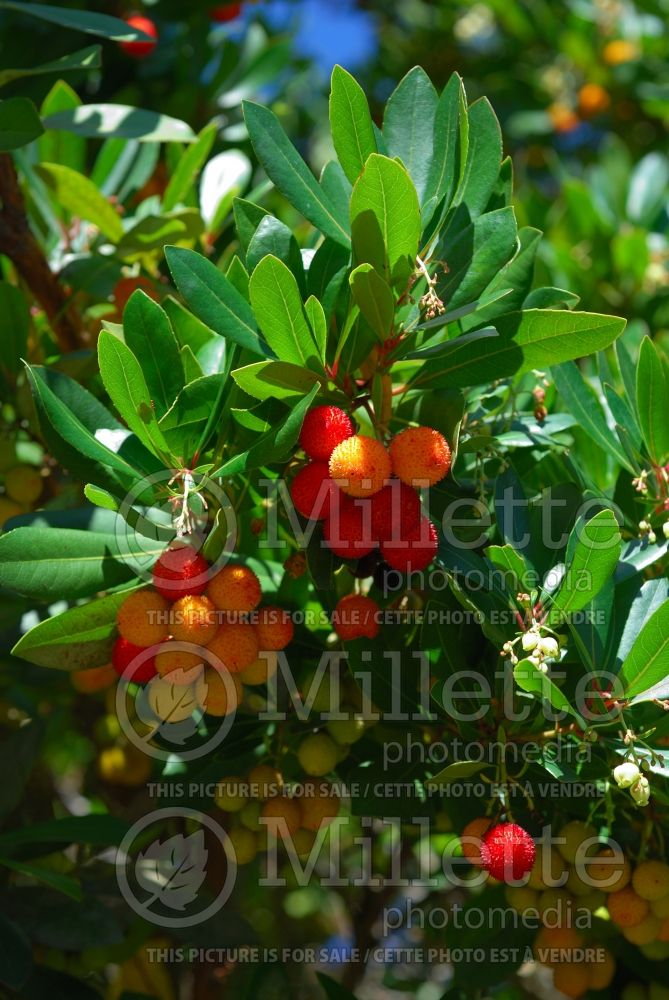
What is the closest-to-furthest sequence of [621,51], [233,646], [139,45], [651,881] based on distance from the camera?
[233,646], [651,881], [139,45], [621,51]

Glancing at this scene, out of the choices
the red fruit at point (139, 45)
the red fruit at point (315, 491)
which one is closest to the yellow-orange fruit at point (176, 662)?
the red fruit at point (315, 491)

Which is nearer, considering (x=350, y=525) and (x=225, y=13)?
(x=350, y=525)

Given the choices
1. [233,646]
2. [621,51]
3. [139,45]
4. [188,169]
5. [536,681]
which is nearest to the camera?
[536,681]

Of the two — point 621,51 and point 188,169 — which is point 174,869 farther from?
point 621,51

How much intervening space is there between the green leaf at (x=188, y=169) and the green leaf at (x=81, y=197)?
Result: 0.12 meters

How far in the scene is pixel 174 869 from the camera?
1654 millimetres

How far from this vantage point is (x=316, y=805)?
141 cm

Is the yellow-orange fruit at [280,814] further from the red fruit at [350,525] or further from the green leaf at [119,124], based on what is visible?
the green leaf at [119,124]

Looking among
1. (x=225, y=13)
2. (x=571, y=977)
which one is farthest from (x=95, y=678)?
(x=225, y=13)

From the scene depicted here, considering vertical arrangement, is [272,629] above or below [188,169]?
below

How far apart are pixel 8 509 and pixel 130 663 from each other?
0.54 metres

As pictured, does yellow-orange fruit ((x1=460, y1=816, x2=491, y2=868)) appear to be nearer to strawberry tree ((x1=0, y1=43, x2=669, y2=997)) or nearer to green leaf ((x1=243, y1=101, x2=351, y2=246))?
strawberry tree ((x1=0, y1=43, x2=669, y2=997))

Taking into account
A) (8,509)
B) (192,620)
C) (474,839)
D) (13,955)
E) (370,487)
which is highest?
(370,487)

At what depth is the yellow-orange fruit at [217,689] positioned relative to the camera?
122 cm
